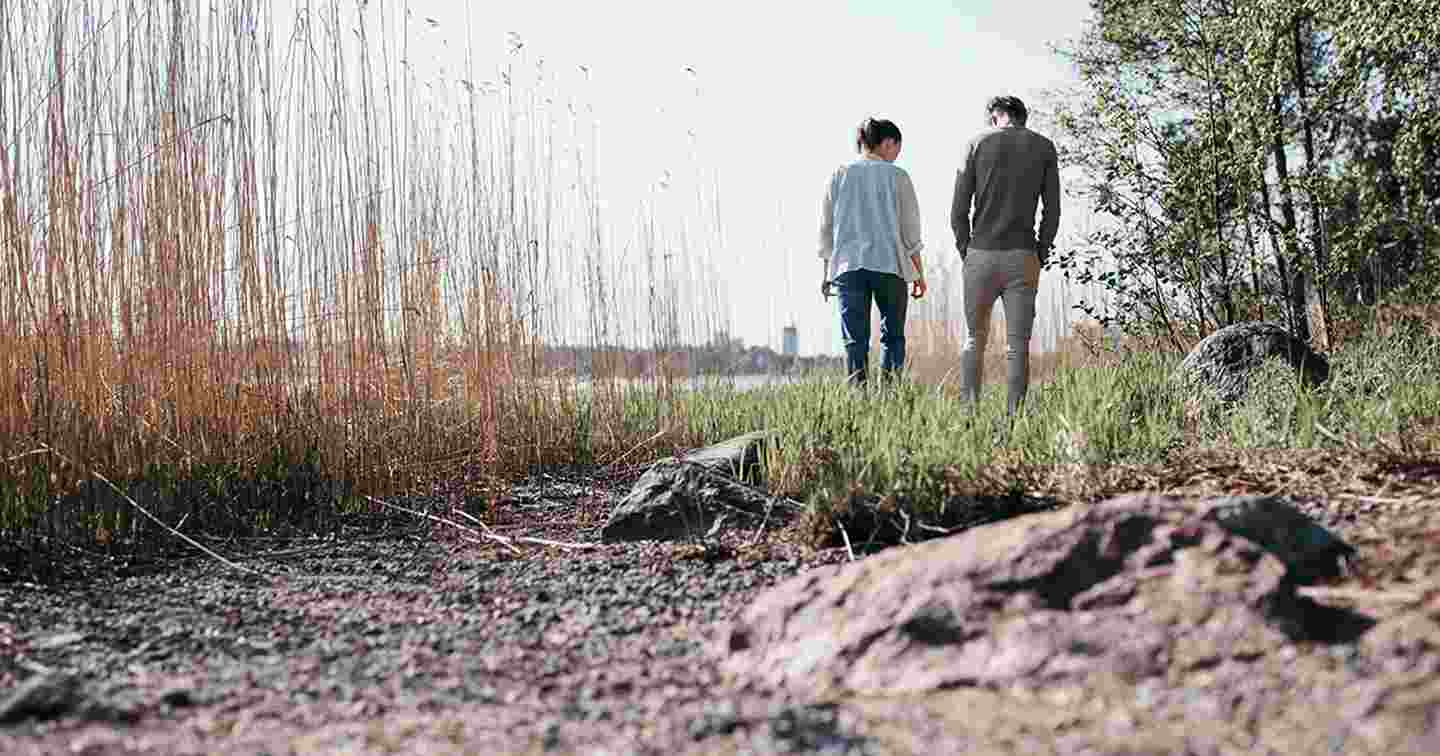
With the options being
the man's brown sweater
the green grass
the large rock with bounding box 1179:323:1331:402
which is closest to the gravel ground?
the green grass

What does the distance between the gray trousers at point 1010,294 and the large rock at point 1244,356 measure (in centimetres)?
103

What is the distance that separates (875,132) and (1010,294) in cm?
89

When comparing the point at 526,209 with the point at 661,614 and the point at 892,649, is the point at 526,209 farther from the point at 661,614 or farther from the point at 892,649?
the point at 892,649

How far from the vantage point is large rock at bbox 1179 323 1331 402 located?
479 cm

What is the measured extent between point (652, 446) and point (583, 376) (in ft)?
1.32

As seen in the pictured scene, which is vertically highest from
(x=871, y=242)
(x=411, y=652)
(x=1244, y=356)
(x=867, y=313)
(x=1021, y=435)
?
(x=871, y=242)

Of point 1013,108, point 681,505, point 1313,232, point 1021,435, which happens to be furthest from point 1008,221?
point 1313,232

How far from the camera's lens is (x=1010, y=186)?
4055mm

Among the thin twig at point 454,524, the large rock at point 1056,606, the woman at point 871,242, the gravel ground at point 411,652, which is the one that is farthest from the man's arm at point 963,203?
the large rock at point 1056,606

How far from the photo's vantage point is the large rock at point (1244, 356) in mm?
4793

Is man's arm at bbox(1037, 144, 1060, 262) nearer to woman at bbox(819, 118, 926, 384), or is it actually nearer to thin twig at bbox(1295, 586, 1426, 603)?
woman at bbox(819, 118, 926, 384)

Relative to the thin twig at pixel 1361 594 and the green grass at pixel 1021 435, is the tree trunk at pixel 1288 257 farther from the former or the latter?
the thin twig at pixel 1361 594

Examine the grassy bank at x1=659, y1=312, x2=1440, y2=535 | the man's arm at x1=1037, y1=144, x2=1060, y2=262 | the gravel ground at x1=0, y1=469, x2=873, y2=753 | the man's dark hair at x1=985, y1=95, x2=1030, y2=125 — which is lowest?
the gravel ground at x1=0, y1=469, x2=873, y2=753

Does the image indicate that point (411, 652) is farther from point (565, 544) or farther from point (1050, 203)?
point (1050, 203)
